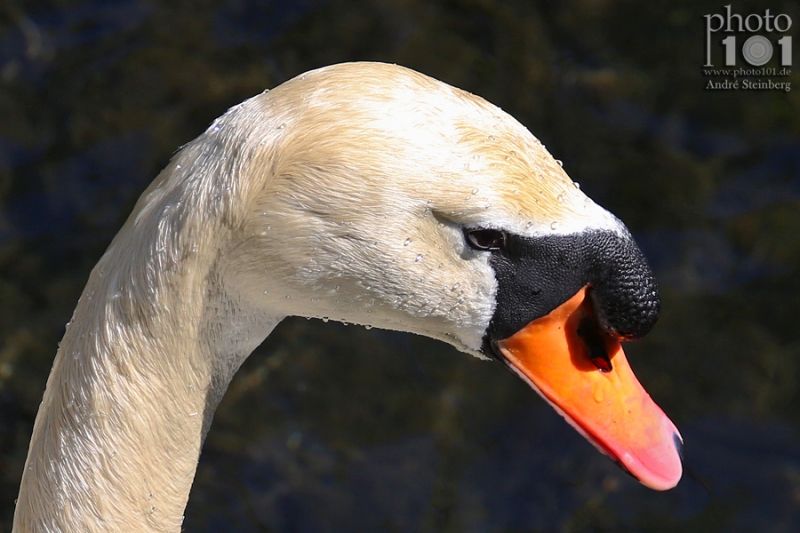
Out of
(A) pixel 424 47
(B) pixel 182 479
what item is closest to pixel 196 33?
(A) pixel 424 47

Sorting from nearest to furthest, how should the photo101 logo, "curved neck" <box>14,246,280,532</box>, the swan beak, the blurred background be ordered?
1. "curved neck" <box>14,246,280,532</box>
2. the swan beak
3. the blurred background
4. the photo101 logo

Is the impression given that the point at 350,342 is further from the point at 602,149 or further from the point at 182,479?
the point at 182,479

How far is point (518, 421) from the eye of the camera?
5988 mm

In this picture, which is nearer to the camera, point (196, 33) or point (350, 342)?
point (350, 342)

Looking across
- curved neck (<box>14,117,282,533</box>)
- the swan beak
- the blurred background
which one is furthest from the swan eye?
the blurred background

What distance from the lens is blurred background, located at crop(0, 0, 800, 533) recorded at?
577 centimetres

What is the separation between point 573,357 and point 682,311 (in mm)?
2984

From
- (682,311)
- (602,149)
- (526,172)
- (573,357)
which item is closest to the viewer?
(526,172)

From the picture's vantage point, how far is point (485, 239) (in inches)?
120

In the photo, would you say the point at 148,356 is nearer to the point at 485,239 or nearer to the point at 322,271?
the point at 322,271

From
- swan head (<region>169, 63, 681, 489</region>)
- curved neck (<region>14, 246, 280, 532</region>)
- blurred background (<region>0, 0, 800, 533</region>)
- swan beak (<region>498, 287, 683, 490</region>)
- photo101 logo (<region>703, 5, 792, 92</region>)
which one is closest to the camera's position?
swan head (<region>169, 63, 681, 489</region>)

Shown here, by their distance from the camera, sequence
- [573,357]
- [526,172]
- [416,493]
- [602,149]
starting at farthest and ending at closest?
[602,149] < [416,493] < [573,357] < [526,172]

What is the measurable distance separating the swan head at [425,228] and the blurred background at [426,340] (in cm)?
256

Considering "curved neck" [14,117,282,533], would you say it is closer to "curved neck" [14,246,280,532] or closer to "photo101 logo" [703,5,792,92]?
"curved neck" [14,246,280,532]
